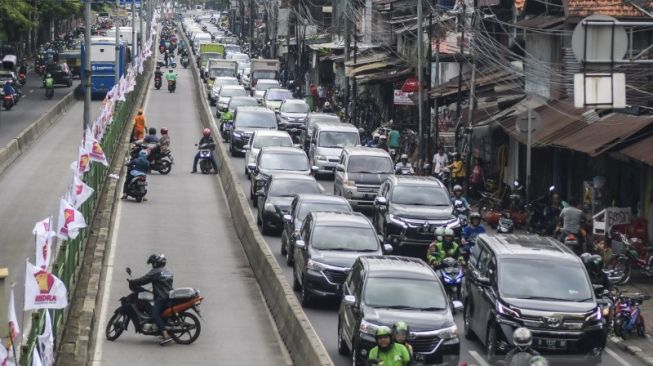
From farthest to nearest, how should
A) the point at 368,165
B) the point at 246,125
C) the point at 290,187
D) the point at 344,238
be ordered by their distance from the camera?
the point at 246,125 < the point at 368,165 < the point at 290,187 < the point at 344,238

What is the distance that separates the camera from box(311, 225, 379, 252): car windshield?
1037 inches

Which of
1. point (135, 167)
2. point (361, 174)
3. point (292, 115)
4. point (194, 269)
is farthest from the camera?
point (292, 115)

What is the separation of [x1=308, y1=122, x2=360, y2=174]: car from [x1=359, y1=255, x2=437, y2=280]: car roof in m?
23.5

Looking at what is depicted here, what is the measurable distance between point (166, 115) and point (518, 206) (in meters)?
36.3

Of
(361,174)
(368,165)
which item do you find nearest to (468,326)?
(361,174)

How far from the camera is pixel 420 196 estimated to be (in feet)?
106

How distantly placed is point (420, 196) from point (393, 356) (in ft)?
54.2

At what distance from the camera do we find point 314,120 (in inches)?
2037

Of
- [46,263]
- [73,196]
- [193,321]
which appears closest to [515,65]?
[73,196]

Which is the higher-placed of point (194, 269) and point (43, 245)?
point (43, 245)

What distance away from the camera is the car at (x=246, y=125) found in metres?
51.5

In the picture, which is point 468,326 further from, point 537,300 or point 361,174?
point 361,174

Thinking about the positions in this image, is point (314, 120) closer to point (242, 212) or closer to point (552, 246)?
point (242, 212)

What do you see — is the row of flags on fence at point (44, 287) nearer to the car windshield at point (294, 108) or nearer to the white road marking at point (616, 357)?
the white road marking at point (616, 357)
